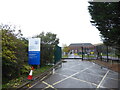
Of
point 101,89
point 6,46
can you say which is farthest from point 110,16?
point 6,46

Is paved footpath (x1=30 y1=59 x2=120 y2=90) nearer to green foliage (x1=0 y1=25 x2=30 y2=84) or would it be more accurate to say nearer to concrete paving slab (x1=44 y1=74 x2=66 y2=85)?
concrete paving slab (x1=44 y1=74 x2=66 y2=85)

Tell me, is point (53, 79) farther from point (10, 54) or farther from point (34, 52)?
point (10, 54)

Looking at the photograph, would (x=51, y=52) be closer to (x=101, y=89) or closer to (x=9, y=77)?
(x=9, y=77)

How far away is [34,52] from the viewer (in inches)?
366

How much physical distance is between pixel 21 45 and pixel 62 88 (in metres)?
3.79

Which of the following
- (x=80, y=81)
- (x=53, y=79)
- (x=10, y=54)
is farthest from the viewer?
(x=53, y=79)

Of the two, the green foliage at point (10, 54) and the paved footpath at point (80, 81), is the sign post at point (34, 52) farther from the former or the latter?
the paved footpath at point (80, 81)

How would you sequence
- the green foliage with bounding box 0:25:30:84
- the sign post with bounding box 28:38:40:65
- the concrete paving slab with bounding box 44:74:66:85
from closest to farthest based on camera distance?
1. the green foliage with bounding box 0:25:30:84
2. the concrete paving slab with bounding box 44:74:66:85
3. the sign post with bounding box 28:38:40:65

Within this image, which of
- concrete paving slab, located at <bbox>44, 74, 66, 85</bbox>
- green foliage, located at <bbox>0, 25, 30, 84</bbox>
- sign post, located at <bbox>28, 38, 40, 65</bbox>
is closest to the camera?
Result: green foliage, located at <bbox>0, 25, 30, 84</bbox>

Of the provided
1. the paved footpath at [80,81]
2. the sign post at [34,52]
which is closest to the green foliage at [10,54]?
the sign post at [34,52]

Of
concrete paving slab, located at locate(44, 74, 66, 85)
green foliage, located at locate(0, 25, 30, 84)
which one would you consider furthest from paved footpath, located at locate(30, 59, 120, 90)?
green foliage, located at locate(0, 25, 30, 84)

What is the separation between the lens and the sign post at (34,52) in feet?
30.5

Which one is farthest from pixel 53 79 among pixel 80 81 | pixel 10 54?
pixel 10 54

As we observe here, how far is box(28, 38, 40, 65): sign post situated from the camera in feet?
30.5
